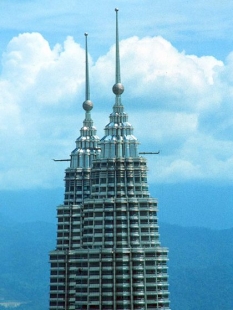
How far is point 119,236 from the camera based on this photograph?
504ft

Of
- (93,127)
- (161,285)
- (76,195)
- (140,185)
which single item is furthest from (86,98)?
(161,285)

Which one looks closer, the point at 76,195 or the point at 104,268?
the point at 104,268

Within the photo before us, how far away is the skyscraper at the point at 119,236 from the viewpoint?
152m

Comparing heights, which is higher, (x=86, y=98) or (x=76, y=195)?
(x=86, y=98)

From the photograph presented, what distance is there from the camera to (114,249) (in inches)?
6014

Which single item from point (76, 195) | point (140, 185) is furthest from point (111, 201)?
point (76, 195)

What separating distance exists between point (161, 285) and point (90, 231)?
506 inches

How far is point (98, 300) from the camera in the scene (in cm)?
15162

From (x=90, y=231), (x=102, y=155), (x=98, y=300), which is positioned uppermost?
(x=102, y=155)

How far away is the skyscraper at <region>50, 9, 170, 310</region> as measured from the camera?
152 metres

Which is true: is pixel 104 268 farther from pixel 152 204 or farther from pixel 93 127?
pixel 93 127

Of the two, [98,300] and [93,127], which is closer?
[98,300]

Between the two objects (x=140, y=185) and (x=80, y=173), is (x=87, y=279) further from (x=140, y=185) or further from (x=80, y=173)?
(x=80, y=173)

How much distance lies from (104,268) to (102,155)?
56.5 ft
